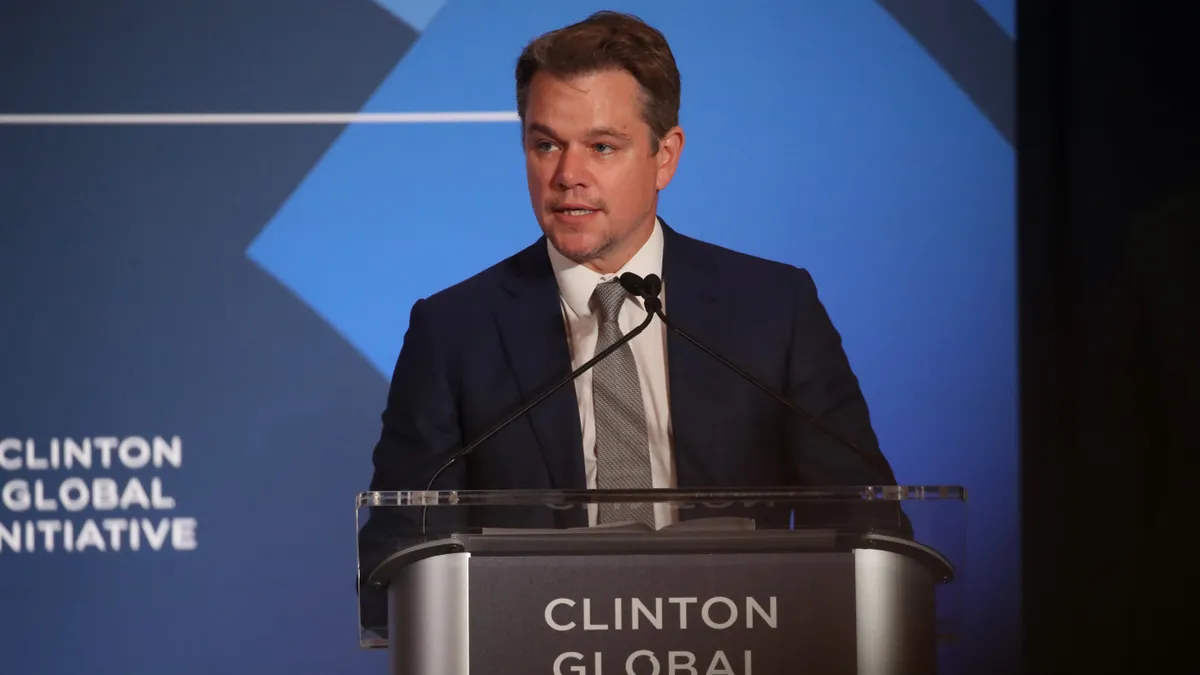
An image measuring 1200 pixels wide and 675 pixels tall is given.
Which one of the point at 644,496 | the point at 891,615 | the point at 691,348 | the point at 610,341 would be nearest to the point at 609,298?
the point at 610,341

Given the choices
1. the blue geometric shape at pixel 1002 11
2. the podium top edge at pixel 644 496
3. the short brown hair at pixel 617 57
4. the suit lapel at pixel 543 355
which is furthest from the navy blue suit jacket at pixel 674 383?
the podium top edge at pixel 644 496

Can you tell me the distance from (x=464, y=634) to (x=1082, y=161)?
2.19 m

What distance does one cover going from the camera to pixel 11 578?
264 centimetres

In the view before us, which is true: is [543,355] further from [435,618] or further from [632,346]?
[435,618]

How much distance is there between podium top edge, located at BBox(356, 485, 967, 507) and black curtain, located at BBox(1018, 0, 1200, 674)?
1593mm

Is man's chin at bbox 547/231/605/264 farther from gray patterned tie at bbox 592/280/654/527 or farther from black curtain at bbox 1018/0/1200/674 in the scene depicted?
black curtain at bbox 1018/0/1200/674

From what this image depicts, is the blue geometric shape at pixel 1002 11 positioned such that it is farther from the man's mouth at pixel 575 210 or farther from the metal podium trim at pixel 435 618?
the metal podium trim at pixel 435 618

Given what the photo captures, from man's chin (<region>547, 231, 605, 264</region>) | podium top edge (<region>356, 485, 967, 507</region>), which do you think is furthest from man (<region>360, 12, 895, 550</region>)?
podium top edge (<region>356, 485, 967, 507</region>)

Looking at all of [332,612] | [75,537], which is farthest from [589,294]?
[75,537]

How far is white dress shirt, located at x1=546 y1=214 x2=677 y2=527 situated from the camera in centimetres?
245

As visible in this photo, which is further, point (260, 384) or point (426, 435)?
point (260, 384)

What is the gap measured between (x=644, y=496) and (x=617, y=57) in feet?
4.85

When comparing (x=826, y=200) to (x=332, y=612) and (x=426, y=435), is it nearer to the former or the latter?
(x=426, y=435)

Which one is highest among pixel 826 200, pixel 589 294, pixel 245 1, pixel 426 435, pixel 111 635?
pixel 245 1
